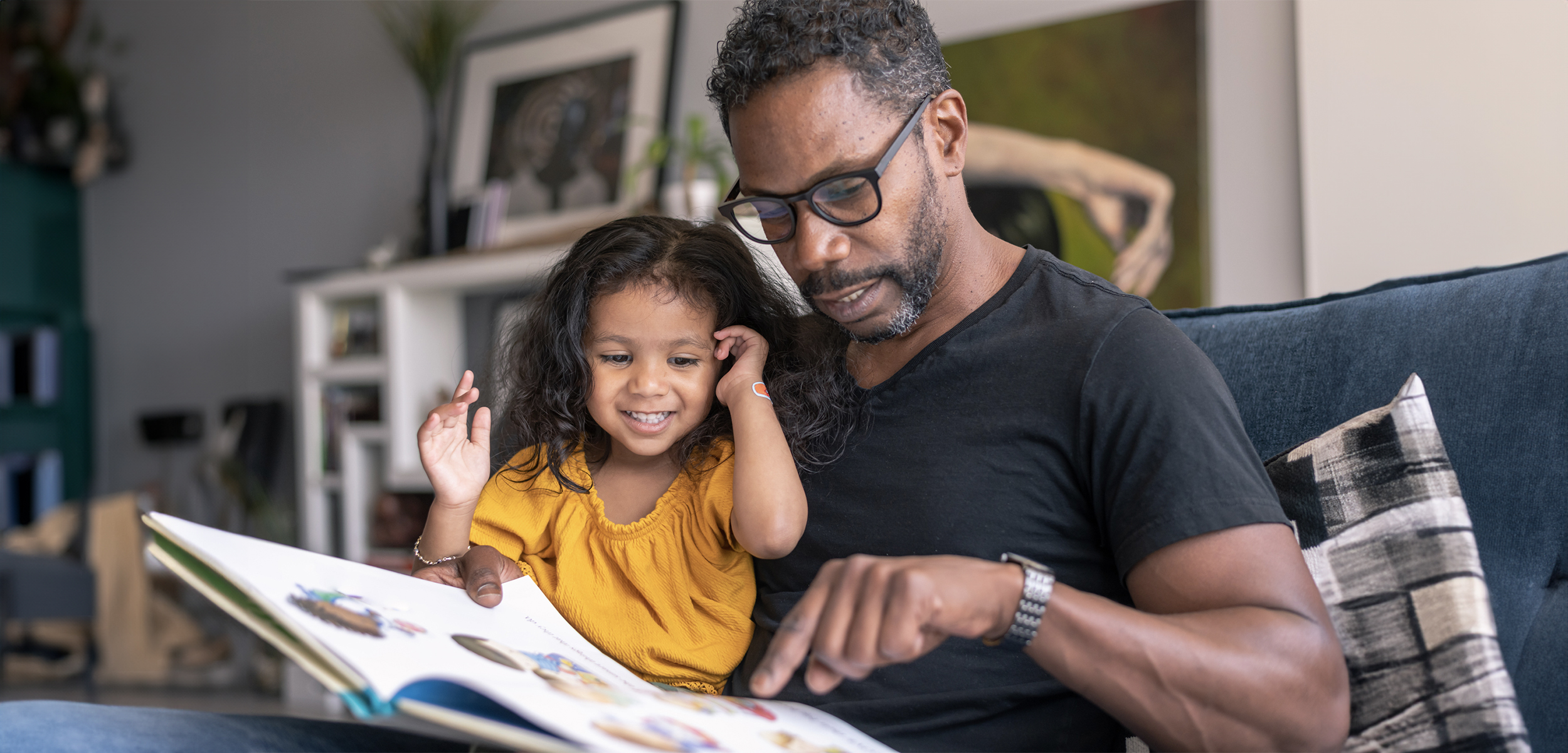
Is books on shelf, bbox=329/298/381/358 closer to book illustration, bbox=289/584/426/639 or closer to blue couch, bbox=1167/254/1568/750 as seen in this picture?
book illustration, bbox=289/584/426/639

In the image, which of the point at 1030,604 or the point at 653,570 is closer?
the point at 1030,604

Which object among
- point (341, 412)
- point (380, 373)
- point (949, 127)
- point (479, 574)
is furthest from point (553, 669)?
point (341, 412)

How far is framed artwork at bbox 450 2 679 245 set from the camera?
3.59 metres

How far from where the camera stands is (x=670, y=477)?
4.26ft

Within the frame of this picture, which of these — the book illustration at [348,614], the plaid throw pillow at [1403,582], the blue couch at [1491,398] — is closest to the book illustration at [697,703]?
the book illustration at [348,614]

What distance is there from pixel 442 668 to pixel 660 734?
6.1 inches

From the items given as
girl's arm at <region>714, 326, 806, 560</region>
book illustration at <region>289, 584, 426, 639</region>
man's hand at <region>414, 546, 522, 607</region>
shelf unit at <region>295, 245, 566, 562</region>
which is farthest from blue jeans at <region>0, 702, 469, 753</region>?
shelf unit at <region>295, 245, 566, 562</region>

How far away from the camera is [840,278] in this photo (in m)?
1.08

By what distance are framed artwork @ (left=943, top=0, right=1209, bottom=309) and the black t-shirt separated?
5.66ft

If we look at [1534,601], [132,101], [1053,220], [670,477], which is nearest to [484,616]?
[670,477]

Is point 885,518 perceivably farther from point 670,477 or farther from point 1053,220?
point 1053,220

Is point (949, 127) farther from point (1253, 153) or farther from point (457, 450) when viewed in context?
point (1253, 153)

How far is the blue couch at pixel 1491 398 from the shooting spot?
981 millimetres

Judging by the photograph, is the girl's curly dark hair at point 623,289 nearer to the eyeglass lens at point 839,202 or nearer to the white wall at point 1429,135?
the eyeglass lens at point 839,202
